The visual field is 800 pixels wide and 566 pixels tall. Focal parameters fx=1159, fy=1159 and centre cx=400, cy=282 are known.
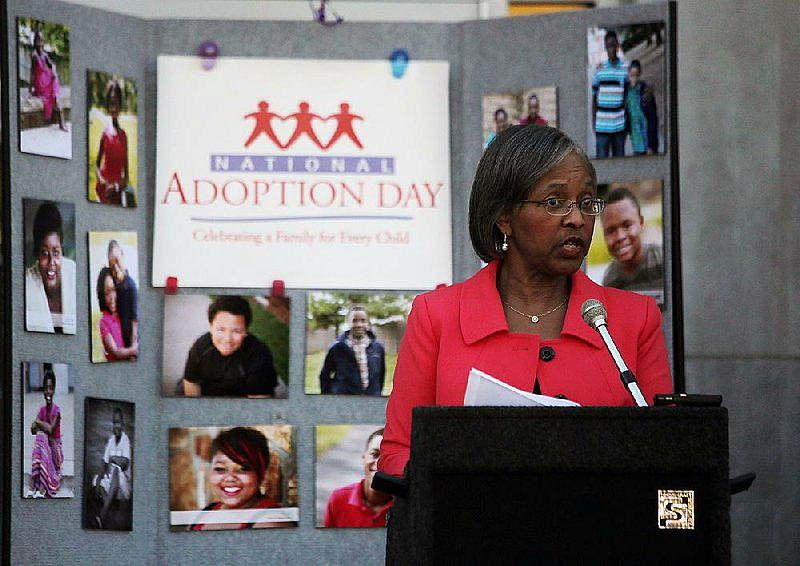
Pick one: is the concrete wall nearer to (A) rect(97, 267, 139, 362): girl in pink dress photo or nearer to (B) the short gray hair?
(B) the short gray hair

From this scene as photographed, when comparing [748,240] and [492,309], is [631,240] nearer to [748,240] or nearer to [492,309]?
[748,240]

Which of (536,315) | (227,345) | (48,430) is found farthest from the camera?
(227,345)

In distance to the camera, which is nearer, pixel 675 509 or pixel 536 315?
pixel 675 509

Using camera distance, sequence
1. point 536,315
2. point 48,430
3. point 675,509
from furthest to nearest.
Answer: point 48,430
point 536,315
point 675,509

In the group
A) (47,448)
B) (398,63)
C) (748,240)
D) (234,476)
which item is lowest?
(234,476)

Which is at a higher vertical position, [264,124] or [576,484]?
[264,124]

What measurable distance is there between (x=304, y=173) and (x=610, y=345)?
1.67 metres

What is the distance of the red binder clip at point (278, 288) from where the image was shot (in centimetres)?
322

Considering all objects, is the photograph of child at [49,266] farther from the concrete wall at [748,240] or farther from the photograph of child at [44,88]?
the concrete wall at [748,240]

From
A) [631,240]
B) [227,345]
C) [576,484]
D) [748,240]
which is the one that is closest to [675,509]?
[576,484]

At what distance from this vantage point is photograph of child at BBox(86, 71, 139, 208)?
10.3 ft

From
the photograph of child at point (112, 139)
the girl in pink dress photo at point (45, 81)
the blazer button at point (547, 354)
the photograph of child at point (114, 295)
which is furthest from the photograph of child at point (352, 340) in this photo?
the blazer button at point (547, 354)

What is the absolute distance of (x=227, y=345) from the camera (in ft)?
10.5

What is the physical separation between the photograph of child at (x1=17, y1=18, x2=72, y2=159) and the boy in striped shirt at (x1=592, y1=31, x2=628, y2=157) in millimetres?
1421
